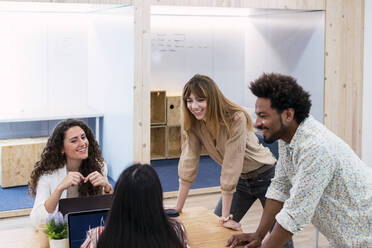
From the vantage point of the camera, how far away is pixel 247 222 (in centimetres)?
457

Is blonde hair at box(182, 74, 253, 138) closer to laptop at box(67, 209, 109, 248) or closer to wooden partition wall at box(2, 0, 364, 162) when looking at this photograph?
laptop at box(67, 209, 109, 248)

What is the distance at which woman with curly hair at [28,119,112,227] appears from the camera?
2.58 m

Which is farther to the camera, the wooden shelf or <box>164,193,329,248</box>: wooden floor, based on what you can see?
the wooden shelf

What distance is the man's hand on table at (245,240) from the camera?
2.21 metres

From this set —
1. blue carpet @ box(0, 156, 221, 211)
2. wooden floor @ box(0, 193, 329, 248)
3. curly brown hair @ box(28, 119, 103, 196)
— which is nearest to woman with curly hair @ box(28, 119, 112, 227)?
curly brown hair @ box(28, 119, 103, 196)

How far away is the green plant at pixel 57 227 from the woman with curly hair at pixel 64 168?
435 millimetres

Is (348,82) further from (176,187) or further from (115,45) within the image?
(115,45)

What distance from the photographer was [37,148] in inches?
181

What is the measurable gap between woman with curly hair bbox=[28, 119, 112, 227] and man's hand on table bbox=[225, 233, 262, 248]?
75 centimetres

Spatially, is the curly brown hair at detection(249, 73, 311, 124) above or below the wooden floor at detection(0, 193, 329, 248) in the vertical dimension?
above

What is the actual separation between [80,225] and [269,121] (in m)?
0.84

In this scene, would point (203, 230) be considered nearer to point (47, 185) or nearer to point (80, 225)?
point (80, 225)

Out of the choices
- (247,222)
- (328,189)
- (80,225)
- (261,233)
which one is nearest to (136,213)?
(80,225)

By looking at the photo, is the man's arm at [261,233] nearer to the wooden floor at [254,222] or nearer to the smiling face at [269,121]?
the smiling face at [269,121]
